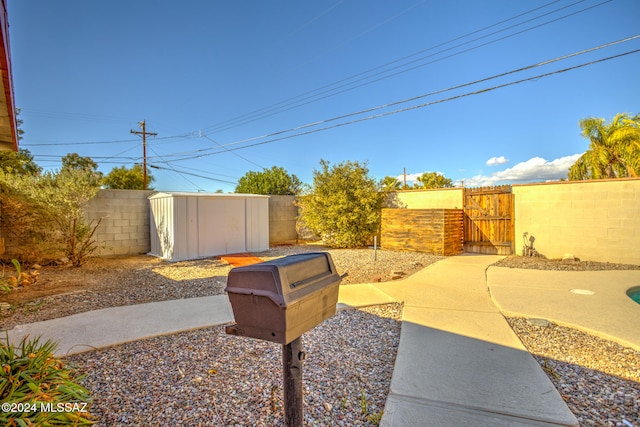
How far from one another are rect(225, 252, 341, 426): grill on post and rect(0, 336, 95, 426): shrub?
1095 millimetres

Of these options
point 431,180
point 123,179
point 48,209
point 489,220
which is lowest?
point 489,220

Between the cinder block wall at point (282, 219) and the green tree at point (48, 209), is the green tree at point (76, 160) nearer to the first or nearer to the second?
the cinder block wall at point (282, 219)

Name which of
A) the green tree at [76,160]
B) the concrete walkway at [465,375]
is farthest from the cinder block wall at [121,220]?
the green tree at [76,160]

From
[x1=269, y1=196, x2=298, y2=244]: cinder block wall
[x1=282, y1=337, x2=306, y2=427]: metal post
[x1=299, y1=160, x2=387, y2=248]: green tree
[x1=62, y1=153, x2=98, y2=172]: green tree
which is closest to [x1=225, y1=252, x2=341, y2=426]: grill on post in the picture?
[x1=282, y1=337, x2=306, y2=427]: metal post

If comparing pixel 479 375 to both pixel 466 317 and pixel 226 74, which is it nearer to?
pixel 466 317

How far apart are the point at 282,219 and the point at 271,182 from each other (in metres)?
9.32

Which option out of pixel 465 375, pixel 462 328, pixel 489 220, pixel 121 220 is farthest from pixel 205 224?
pixel 489 220

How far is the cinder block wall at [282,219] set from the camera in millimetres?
11719

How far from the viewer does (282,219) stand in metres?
12.0

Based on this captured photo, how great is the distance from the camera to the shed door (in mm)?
8469

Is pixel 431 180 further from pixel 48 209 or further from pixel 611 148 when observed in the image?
pixel 48 209

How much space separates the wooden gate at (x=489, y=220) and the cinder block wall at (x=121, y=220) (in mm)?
10067

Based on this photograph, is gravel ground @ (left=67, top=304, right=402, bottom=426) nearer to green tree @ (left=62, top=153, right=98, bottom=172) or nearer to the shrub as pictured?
the shrub

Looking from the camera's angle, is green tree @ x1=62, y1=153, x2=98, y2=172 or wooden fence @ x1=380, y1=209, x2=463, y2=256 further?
green tree @ x1=62, y1=153, x2=98, y2=172
